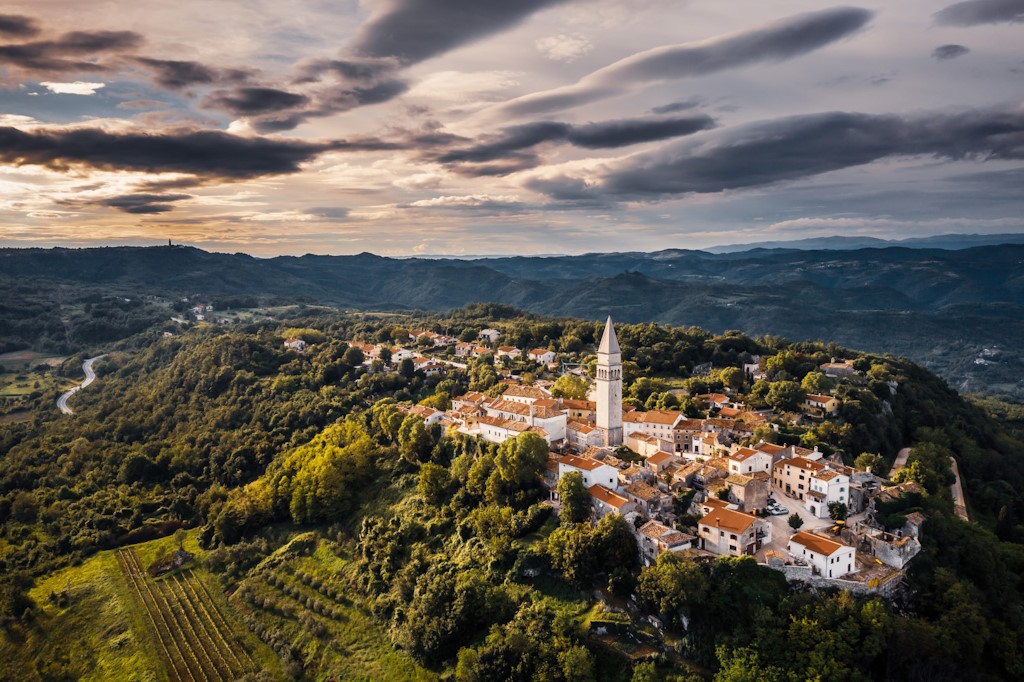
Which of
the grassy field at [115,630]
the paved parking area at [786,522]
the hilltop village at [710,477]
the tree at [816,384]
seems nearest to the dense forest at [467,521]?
the grassy field at [115,630]

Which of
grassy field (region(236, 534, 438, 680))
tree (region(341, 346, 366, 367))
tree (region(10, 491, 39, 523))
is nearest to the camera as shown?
grassy field (region(236, 534, 438, 680))

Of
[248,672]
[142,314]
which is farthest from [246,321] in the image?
[248,672]

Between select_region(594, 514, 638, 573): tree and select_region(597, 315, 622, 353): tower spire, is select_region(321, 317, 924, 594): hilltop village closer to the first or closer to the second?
select_region(597, 315, 622, 353): tower spire

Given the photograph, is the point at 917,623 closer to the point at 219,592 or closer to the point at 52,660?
the point at 219,592

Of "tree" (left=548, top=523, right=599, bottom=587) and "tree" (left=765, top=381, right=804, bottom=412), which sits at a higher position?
"tree" (left=765, top=381, right=804, bottom=412)

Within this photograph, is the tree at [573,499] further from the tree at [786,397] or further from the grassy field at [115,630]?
the tree at [786,397]

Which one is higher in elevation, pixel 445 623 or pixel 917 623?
pixel 917 623

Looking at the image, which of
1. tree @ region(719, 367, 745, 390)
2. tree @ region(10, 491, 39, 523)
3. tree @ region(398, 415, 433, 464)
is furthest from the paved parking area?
tree @ region(10, 491, 39, 523)
